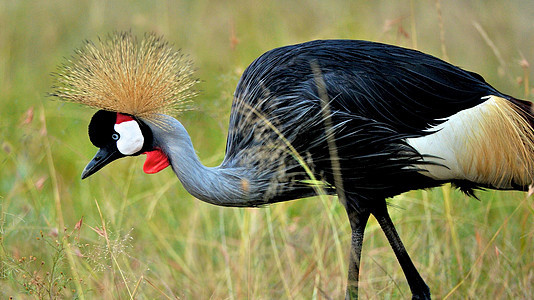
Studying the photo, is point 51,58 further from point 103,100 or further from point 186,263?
point 103,100

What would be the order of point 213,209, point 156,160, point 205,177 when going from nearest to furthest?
1. point 205,177
2. point 156,160
3. point 213,209

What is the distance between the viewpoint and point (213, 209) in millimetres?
3971

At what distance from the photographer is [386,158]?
2.66 metres

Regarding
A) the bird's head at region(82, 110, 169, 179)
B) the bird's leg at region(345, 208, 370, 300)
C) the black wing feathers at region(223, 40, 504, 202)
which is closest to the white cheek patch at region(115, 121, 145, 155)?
the bird's head at region(82, 110, 169, 179)

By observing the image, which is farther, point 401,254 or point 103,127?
point 401,254

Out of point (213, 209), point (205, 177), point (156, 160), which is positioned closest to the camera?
→ point (205, 177)

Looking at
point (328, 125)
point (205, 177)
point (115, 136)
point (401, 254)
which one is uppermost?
point (328, 125)

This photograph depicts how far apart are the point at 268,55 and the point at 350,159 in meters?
0.49

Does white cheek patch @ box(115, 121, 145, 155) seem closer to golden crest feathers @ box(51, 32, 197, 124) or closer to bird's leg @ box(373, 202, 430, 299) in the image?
golden crest feathers @ box(51, 32, 197, 124)

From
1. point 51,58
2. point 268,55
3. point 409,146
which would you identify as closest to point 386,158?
point 409,146

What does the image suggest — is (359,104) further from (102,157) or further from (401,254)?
(102,157)

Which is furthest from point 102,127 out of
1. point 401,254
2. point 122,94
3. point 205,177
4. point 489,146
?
point 489,146

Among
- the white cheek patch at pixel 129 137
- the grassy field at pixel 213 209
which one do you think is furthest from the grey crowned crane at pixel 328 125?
the grassy field at pixel 213 209

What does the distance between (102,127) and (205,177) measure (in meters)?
0.39
